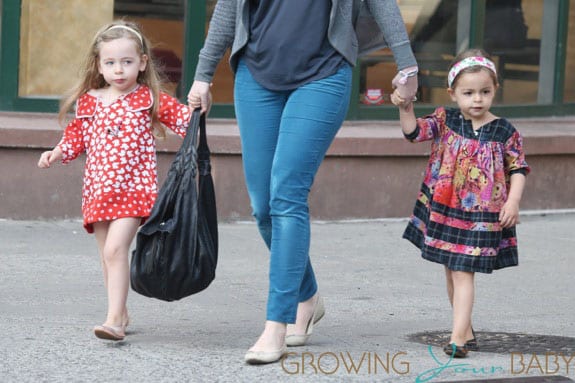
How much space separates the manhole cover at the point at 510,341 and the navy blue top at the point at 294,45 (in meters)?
1.30

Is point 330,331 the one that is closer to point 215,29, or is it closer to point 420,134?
point 420,134

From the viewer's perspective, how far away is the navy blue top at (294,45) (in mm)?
4688

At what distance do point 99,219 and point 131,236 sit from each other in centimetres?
16

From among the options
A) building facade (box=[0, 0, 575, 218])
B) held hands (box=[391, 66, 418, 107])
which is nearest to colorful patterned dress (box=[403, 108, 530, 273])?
held hands (box=[391, 66, 418, 107])

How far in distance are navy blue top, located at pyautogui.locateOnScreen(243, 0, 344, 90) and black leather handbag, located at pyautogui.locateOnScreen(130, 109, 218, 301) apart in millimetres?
416

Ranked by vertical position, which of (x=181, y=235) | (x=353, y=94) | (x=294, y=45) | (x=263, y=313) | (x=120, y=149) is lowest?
(x=263, y=313)

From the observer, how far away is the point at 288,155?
4.66m

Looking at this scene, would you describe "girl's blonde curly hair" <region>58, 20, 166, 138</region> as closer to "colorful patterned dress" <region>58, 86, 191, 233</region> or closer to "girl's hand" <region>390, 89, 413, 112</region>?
"colorful patterned dress" <region>58, 86, 191, 233</region>

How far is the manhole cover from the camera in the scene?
16.8 ft

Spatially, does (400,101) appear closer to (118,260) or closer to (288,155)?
(288,155)

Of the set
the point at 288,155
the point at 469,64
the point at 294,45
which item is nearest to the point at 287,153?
the point at 288,155

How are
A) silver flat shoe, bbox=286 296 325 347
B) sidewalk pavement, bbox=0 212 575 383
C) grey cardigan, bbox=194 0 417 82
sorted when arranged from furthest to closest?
silver flat shoe, bbox=286 296 325 347, grey cardigan, bbox=194 0 417 82, sidewalk pavement, bbox=0 212 575 383

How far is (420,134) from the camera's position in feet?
16.4

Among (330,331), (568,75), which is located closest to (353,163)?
(568,75)
